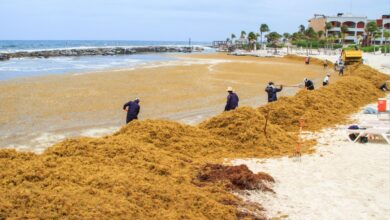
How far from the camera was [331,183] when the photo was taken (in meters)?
9.11

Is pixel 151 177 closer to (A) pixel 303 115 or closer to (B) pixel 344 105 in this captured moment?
(A) pixel 303 115

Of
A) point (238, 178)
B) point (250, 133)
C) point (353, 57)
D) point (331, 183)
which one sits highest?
point (353, 57)

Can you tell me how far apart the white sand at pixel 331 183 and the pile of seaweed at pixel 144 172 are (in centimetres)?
61

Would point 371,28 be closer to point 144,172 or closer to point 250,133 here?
point 250,133

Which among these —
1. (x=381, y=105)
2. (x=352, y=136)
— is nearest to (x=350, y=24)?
(x=381, y=105)

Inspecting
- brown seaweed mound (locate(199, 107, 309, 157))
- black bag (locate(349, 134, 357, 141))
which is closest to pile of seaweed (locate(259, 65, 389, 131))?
black bag (locate(349, 134, 357, 141))

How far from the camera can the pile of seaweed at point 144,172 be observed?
600 cm

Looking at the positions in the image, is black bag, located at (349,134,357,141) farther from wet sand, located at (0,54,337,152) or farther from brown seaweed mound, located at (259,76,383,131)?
wet sand, located at (0,54,337,152)

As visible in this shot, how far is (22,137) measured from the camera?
13516 mm

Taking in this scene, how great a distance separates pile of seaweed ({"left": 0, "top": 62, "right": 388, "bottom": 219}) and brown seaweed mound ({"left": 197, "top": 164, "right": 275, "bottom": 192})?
0.02 m

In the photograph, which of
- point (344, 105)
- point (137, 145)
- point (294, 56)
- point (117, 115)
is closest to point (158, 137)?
point (137, 145)

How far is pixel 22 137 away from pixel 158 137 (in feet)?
17.0

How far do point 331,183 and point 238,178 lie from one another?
2.11 meters

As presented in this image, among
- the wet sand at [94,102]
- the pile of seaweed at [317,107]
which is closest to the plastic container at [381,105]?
the pile of seaweed at [317,107]
